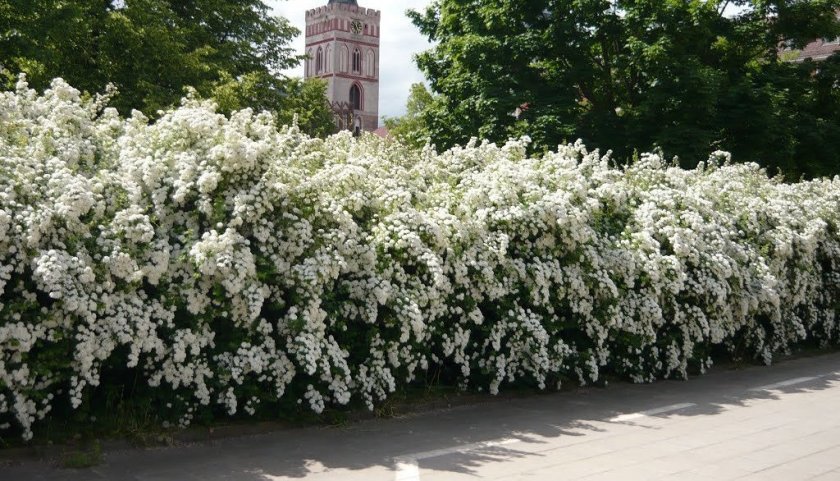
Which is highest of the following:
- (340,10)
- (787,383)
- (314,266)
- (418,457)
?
(340,10)

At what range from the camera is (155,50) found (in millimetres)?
26688

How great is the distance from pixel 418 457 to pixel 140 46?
22042 millimetres

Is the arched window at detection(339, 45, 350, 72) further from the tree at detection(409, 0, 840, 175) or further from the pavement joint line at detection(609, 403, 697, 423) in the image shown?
the pavement joint line at detection(609, 403, 697, 423)

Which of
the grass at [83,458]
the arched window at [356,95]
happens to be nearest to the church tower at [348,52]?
the arched window at [356,95]

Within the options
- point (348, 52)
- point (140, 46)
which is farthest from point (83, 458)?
point (348, 52)

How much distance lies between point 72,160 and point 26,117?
3.69ft

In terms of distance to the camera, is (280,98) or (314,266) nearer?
(314,266)

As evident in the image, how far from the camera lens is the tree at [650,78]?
26.3m

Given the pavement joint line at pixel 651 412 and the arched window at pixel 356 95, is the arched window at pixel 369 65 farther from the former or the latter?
the pavement joint line at pixel 651 412

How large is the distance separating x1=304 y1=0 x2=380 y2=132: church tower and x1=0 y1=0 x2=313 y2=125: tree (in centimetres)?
9871

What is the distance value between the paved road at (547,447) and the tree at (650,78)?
17.4 metres

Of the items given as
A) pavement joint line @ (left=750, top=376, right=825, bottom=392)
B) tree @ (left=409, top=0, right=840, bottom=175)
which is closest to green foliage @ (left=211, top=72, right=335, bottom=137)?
tree @ (left=409, top=0, right=840, bottom=175)

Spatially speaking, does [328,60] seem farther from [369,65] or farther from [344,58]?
[369,65]

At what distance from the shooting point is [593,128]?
2839 centimetres
